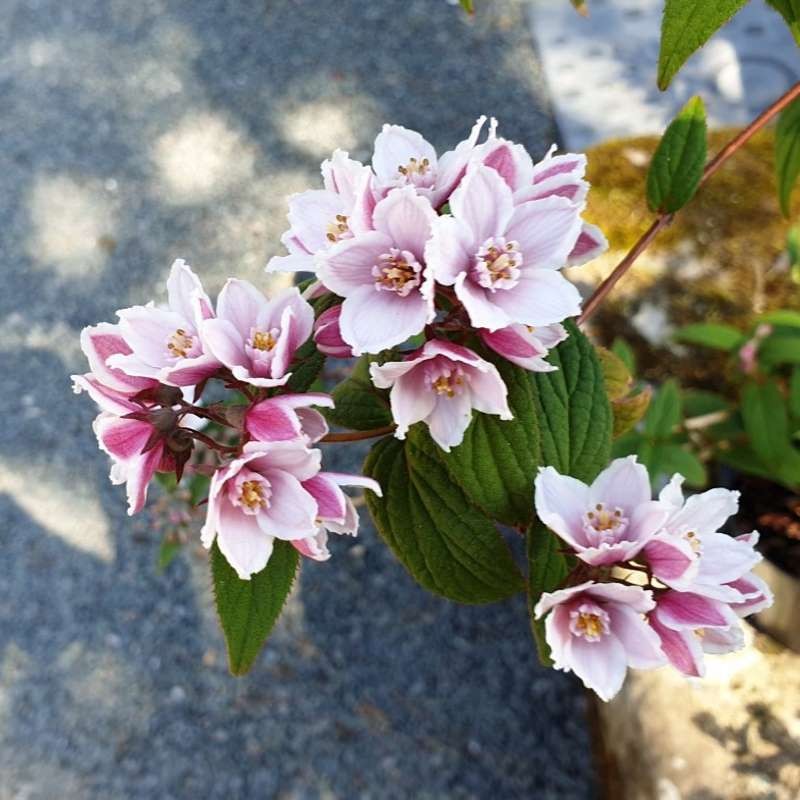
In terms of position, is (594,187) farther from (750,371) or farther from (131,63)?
(131,63)

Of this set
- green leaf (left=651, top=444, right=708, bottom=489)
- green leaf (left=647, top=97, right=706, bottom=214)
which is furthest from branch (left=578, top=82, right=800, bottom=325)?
green leaf (left=651, top=444, right=708, bottom=489)

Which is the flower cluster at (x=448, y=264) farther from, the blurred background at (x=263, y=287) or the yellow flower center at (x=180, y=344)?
the blurred background at (x=263, y=287)

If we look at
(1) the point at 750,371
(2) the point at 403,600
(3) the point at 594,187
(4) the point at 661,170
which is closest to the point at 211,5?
(3) the point at 594,187

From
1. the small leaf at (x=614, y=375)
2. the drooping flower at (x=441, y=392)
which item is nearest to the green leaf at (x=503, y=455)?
the drooping flower at (x=441, y=392)

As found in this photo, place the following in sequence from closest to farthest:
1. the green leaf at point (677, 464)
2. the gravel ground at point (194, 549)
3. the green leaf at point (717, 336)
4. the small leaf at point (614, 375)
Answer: the small leaf at point (614, 375)
the green leaf at point (677, 464)
the green leaf at point (717, 336)
the gravel ground at point (194, 549)

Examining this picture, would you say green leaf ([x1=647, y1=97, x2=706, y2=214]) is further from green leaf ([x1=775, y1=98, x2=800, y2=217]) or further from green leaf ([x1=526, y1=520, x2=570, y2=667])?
green leaf ([x1=526, y1=520, x2=570, y2=667])

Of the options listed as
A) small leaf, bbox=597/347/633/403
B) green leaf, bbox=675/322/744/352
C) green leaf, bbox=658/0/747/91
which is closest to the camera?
green leaf, bbox=658/0/747/91
